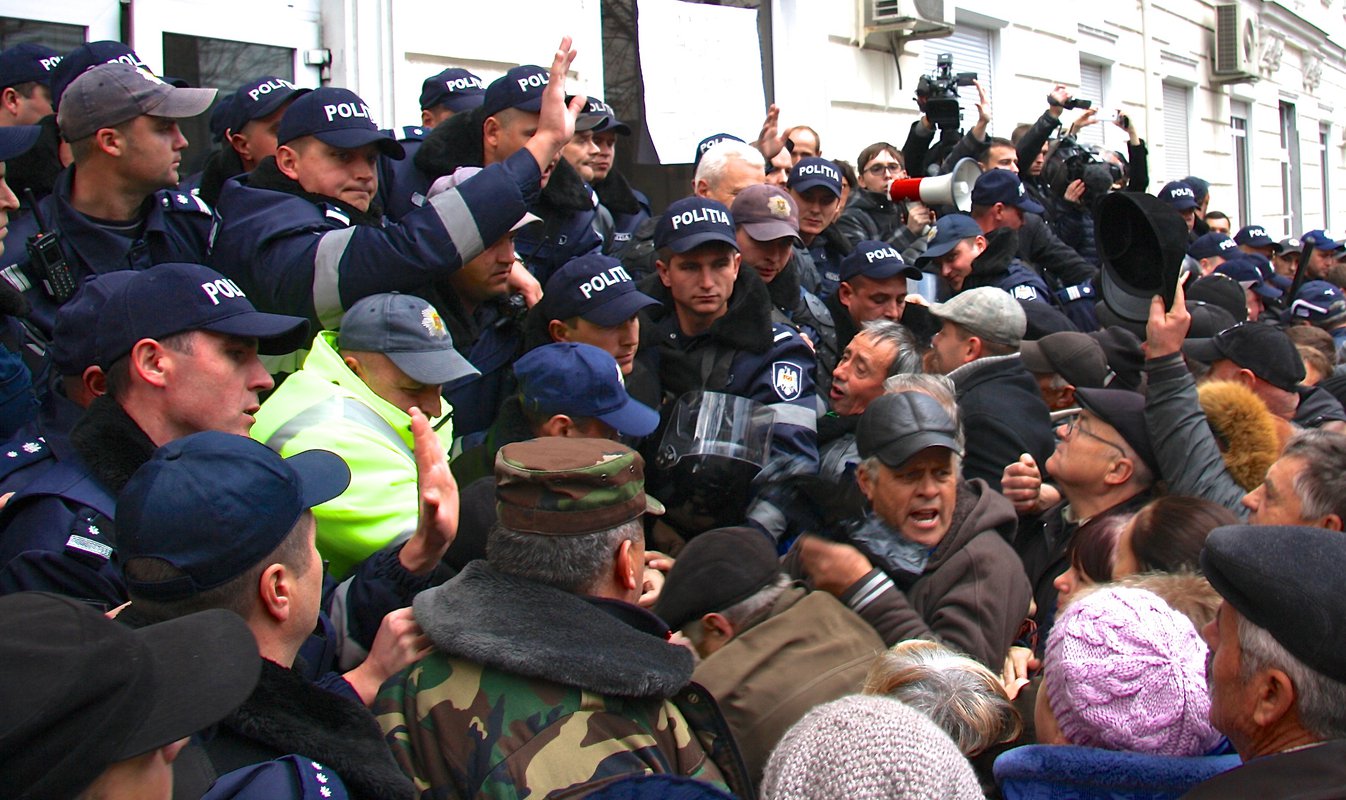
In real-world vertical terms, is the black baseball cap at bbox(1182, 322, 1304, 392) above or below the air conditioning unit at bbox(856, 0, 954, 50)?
below

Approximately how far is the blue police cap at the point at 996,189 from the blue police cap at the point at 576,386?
3.69m

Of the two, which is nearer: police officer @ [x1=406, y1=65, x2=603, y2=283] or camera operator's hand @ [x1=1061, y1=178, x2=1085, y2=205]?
police officer @ [x1=406, y1=65, x2=603, y2=283]

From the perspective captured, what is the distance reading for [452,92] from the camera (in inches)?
193

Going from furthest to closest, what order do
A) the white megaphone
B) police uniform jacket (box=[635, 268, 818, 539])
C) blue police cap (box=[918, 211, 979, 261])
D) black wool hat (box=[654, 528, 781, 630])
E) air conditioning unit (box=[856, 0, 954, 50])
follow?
1. air conditioning unit (box=[856, 0, 954, 50])
2. the white megaphone
3. blue police cap (box=[918, 211, 979, 261])
4. police uniform jacket (box=[635, 268, 818, 539])
5. black wool hat (box=[654, 528, 781, 630])

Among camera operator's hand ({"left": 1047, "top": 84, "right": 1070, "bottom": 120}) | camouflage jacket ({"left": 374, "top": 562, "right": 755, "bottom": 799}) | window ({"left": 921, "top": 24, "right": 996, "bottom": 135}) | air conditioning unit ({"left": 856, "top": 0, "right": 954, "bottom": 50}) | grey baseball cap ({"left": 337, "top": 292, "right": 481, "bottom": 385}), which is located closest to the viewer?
camouflage jacket ({"left": 374, "top": 562, "right": 755, "bottom": 799})

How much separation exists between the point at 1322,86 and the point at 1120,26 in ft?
34.4

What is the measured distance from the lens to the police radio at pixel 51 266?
129 inches

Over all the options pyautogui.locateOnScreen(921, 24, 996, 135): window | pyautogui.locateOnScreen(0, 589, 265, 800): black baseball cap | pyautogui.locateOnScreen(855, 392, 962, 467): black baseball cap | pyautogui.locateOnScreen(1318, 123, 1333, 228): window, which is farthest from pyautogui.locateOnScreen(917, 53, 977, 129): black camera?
pyautogui.locateOnScreen(1318, 123, 1333, 228): window

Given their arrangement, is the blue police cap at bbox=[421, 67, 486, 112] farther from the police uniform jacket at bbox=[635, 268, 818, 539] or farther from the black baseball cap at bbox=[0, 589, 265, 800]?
the black baseball cap at bbox=[0, 589, 265, 800]

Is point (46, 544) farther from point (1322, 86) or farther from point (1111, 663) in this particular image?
point (1322, 86)

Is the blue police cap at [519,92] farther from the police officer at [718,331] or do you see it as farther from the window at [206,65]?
the window at [206,65]

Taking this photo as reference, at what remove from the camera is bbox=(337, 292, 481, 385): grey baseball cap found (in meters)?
2.89

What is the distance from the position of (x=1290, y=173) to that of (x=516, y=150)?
19380 mm

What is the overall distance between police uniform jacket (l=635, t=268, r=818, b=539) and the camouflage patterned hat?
1.57 metres
